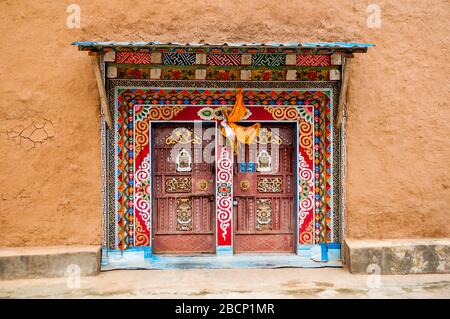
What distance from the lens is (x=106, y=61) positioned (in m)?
5.75

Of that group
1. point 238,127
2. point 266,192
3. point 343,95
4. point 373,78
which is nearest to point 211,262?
point 266,192

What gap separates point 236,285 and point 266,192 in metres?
1.44

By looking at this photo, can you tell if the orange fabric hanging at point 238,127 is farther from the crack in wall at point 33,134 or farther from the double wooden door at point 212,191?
the crack in wall at point 33,134

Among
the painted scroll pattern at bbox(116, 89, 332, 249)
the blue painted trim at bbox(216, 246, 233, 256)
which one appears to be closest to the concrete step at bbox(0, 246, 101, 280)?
the painted scroll pattern at bbox(116, 89, 332, 249)

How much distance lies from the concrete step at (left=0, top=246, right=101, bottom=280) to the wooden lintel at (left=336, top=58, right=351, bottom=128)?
10.7 ft

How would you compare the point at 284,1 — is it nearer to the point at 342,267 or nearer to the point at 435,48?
the point at 435,48

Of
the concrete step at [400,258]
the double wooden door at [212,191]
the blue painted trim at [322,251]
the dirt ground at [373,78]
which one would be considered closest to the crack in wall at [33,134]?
the dirt ground at [373,78]

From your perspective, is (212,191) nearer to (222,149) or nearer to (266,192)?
(222,149)

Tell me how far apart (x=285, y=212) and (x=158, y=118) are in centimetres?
201

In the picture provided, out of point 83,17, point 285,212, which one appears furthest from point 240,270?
point 83,17

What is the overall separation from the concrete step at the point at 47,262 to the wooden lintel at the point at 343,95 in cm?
327

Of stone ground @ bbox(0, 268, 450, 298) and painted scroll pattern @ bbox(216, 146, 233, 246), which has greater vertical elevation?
painted scroll pattern @ bbox(216, 146, 233, 246)

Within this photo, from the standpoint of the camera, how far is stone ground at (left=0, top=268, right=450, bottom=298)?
4914mm

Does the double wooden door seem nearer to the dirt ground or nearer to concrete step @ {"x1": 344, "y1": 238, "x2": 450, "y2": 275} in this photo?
the dirt ground
